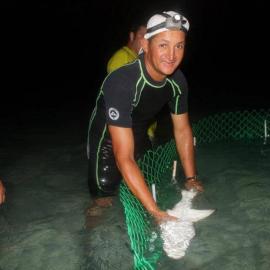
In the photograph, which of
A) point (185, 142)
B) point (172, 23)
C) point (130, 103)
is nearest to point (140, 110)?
point (130, 103)

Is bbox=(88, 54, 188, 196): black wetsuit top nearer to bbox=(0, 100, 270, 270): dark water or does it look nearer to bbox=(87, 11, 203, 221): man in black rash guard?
bbox=(87, 11, 203, 221): man in black rash guard

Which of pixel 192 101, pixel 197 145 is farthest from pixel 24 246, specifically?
pixel 192 101

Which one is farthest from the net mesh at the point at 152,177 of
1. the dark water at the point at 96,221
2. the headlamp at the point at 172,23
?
the headlamp at the point at 172,23

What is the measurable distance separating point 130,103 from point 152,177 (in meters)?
1.93

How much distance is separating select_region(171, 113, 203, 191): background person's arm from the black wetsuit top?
0.12 m

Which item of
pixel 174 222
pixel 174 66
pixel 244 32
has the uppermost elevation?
pixel 244 32

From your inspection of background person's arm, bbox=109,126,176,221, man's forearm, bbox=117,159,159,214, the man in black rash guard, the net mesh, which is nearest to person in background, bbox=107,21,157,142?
the net mesh

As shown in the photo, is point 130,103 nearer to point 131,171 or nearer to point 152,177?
point 131,171

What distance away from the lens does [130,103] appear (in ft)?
12.5

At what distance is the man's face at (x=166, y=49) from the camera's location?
3.51 m

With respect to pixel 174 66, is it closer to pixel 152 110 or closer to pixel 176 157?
pixel 152 110

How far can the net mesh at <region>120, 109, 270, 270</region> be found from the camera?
3.78 metres

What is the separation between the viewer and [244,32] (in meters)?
33.8

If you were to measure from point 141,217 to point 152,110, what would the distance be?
4.26 ft
